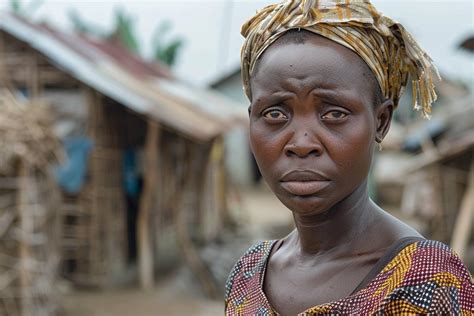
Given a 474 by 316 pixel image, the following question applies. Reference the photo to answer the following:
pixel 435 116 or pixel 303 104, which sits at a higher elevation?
pixel 303 104

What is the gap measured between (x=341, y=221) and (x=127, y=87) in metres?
8.30

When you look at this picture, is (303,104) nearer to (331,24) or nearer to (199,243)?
(331,24)

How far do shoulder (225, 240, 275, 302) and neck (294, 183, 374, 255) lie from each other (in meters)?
0.22

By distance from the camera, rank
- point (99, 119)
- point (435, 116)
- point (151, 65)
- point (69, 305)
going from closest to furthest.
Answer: point (69, 305), point (99, 119), point (435, 116), point (151, 65)

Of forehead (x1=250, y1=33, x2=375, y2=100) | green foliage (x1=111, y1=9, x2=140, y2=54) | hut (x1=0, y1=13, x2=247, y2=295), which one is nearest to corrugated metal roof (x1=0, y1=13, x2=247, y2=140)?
hut (x1=0, y1=13, x2=247, y2=295)

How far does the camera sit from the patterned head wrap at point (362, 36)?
135cm

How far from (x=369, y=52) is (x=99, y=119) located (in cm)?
875

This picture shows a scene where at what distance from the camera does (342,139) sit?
4.33ft

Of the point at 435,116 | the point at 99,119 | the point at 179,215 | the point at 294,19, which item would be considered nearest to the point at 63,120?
the point at 99,119

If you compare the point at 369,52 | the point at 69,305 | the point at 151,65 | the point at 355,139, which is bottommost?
the point at 69,305

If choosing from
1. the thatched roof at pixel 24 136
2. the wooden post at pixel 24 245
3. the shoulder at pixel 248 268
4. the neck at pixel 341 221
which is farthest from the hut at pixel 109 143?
the neck at pixel 341 221

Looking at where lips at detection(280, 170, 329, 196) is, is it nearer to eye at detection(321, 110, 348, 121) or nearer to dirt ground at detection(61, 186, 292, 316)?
eye at detection(321, 110, 348, 121)

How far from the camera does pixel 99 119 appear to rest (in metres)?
9.82

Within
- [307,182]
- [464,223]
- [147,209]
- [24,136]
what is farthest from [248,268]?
[464,223]
